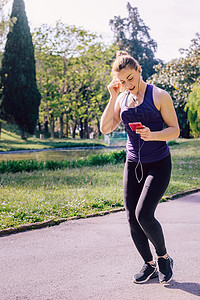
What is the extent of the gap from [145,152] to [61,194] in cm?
447

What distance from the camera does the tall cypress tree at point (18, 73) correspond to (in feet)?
105

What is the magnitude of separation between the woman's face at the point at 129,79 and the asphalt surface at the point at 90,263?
1746 mm

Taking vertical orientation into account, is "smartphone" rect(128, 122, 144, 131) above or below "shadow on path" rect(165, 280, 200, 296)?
above

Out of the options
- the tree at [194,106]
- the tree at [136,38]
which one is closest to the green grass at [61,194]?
the tree at [194,106]

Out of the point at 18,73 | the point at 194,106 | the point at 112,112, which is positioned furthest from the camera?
the point at 18,73

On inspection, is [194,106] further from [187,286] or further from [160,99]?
[187,286]

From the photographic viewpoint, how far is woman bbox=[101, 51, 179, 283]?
3.25 metres

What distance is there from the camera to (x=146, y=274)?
11.4 feet

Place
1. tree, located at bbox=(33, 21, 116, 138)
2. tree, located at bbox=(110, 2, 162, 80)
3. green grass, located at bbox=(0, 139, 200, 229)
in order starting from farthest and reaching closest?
tree, located at bbox=(110, 2, 162, 80) → tree, located at bbox=(33, 21, 116, 138) → green grass, located at bbox=(0, 139, 200, 229)

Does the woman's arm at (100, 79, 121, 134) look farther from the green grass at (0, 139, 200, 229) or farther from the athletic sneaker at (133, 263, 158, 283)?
the green grass at (0, 139, 200, 229)

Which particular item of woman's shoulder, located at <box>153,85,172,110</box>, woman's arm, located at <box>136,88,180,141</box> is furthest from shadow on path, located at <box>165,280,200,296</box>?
woman's shoulder, located at <box>153,85,172,110</box>

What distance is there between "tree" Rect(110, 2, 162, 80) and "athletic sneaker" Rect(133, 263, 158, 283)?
45.1 meters

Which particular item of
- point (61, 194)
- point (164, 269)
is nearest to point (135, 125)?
point (164, 269)

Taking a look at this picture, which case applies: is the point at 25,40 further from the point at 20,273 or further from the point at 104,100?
the point at 20,273
